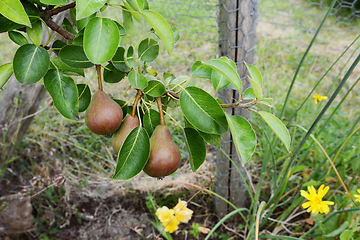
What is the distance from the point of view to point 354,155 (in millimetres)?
1191

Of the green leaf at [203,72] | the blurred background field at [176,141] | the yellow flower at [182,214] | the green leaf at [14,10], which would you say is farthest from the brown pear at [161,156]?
the blurred background field at [176,141]

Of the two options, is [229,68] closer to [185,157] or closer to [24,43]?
[24,43]

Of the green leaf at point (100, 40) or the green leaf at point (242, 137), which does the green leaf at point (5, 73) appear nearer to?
the green leaf at point (100, 40)

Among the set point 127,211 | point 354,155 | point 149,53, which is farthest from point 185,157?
point 149,53

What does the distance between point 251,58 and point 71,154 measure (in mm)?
1141

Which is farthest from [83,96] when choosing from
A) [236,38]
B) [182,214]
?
[236,38]

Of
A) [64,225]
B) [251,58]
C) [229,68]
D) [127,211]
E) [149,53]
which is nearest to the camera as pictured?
[229,68]

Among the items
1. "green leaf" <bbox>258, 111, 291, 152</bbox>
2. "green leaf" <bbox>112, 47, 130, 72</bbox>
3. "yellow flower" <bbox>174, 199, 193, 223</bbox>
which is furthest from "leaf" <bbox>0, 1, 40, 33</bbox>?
"yellow flower" <bbox>174, 199, 193, 223</bbox>

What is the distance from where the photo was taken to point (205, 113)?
1.32 ft

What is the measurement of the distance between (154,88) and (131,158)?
122 millimetres

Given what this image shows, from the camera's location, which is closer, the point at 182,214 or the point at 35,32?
the point at 35,32

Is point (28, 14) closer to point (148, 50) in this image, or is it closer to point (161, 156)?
point (148, 50)

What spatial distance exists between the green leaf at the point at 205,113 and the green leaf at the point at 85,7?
18 cm

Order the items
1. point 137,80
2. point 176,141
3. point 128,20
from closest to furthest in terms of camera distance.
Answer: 1. point 137,80
2. point 128,20
3. point 176,141
